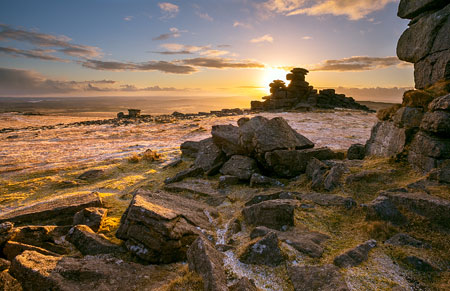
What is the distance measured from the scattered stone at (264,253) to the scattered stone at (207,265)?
50 centimetres

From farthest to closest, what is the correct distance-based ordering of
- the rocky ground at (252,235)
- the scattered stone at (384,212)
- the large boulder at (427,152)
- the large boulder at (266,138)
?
the large boulder at (266,138) → the large boulder at (427,152) → the scattered stone at (384,212) → the rocky ground at (252,235)

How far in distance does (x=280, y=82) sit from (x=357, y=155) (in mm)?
47119

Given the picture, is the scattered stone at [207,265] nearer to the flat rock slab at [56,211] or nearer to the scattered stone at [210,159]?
the flat rock slab at [56,211]

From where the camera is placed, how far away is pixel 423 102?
26.3 feet

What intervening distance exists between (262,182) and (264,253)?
13.5 ft

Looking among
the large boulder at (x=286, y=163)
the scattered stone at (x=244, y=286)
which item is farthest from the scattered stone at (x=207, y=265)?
the large boulder at (x=286, y=163)

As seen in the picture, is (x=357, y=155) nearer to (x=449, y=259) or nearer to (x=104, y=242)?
(x=449, y=259)

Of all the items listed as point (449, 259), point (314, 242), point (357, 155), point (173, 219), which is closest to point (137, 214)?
point (173, 219)

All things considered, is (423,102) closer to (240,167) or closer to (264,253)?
(240,167)

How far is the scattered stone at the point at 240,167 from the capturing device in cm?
913

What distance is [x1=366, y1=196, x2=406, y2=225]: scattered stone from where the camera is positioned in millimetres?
5387

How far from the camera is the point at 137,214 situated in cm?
510

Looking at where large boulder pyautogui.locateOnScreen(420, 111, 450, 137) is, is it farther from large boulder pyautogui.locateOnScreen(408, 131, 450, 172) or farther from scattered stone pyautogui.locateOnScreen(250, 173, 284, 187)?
scattered stone pyautogui.locateOnScreen(250, 173, 284, 187)

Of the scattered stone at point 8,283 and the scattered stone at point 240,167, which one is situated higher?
the scattered stone at point 240,167
